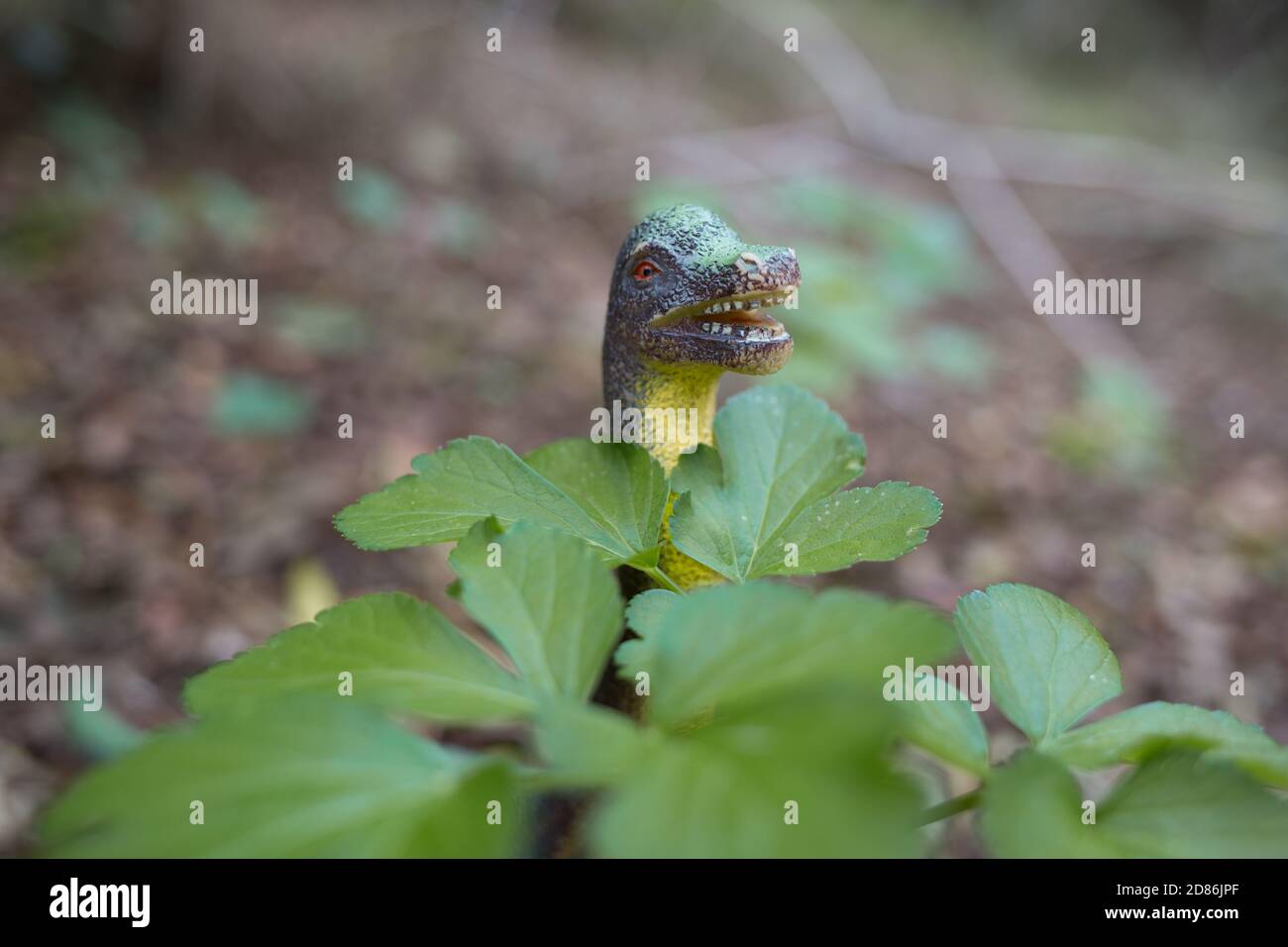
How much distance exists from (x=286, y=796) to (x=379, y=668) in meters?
0.19

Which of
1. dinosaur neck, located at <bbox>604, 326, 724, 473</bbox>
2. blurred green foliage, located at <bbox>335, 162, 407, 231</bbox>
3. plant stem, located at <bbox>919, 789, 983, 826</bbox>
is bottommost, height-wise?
plant stem, located at <bbox>919, 789, 983, 826</bbox>

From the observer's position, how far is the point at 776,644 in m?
0.83

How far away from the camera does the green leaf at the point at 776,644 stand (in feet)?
2.60

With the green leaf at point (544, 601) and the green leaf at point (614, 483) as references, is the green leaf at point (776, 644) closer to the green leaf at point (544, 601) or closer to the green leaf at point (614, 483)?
the green leaf at point (544, 601)

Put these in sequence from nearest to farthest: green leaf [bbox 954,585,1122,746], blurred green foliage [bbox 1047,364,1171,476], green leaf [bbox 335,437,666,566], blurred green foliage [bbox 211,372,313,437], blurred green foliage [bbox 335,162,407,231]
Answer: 1. green leaf [bbox 954,585,1122,746]
2. green leaf [bbox 335,437,666,566]
3. blurred green foliage [bbox 211,372,313,437]
4. blurred green foliage [bbox 1047,364,1171,476]
5. blurred green foliage [bbox 335,162,407,231]

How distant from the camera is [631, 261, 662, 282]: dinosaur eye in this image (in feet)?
5.37

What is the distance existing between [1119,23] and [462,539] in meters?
17.3

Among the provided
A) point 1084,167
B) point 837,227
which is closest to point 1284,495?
point 837,227

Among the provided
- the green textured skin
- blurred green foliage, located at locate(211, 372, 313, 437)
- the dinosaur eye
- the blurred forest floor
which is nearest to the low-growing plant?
the green textured skin

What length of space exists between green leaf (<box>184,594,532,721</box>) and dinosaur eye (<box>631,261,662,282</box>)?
0.85 meters

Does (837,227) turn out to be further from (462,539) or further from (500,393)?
(462,539)

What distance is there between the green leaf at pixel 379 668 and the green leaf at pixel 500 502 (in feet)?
0.48

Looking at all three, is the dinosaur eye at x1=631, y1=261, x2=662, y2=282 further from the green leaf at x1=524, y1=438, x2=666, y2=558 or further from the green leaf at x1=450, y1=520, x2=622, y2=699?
the green leaf at x1=450, y1=520, x2=622, y2=699

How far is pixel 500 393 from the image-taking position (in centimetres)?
458
